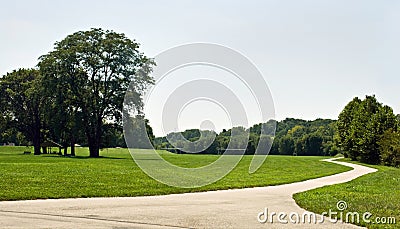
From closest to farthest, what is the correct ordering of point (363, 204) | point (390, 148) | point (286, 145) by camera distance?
1. point (363, 204)
2. point (390, 148)
3. point (286, 145)

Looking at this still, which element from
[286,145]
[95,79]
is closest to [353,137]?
[95,79]

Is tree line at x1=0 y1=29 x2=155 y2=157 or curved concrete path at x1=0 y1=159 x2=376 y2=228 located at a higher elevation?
tree line at x1=0 y1=29 x2=155 y2=157

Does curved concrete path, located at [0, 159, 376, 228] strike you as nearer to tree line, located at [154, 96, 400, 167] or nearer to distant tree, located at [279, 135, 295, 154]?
tree line, located at [154, 96, 400, 167]

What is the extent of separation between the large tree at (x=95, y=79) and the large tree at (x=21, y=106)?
1630 centimetres

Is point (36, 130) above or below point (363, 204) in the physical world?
above

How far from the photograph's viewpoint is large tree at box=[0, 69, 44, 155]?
77812 millimetres

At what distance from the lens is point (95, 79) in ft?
207

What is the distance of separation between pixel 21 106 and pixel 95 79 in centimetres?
2135

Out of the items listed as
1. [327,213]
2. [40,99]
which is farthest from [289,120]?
[327,213]

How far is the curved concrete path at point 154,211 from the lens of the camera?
38.1 feet

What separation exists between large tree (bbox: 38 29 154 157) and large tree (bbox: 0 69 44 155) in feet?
53.5

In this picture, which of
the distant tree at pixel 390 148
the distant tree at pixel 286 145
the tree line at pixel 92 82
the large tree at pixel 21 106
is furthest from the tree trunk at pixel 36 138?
the distant tree at pixel 286 145

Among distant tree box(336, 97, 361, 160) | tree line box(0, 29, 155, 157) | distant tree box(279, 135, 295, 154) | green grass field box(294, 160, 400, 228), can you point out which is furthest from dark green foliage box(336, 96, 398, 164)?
distant tree box(279, 135, 295, 154)

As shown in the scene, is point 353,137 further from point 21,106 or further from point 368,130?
point 21,106
